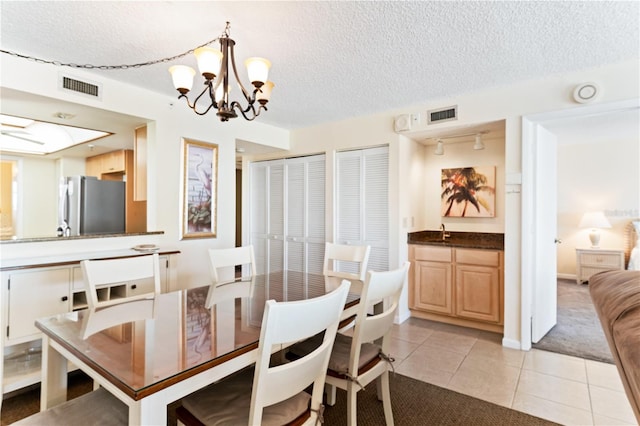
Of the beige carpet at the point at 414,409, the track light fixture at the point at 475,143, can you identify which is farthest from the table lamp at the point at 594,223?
the beige carpet at the point at 414,409

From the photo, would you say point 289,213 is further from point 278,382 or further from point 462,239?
point 278,382

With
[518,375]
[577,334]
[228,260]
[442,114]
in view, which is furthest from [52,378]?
[577,334]

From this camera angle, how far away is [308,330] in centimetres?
117

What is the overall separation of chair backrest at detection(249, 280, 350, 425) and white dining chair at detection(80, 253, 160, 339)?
72 cm

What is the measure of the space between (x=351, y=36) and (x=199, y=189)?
2.22m

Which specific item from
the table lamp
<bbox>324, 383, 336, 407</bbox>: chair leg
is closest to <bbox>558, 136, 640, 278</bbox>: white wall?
the table lamp

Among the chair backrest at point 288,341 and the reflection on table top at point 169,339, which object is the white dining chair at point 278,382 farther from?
the reflection on table top at point 169,339

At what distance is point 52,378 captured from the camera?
4.48 ft

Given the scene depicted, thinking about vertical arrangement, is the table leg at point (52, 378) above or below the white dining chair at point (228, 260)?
below

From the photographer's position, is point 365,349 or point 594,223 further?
point 594,223

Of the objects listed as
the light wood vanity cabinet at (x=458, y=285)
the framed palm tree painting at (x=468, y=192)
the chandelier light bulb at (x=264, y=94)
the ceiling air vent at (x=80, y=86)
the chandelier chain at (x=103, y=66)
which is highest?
the chandelier chain at (x=103, y=66)

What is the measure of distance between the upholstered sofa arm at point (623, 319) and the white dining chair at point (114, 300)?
1663mm

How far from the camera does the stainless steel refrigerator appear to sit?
3873 mm

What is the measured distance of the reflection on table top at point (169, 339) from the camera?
39.3 inches
